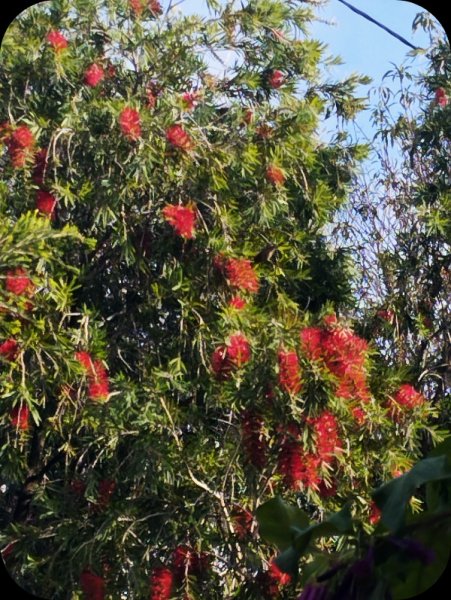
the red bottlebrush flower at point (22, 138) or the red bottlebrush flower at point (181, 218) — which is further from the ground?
the red bottlebrush flower at point (22, 138)

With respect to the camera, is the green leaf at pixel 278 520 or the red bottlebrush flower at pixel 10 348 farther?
the red bottlebrush flower at pixel 10 348

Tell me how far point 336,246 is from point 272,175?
2.83 ft

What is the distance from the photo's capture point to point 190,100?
518 centimetres

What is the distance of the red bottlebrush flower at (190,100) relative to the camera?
5112 millimetres

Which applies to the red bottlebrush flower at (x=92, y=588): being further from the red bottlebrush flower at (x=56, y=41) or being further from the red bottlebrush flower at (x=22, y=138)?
the red bottlebrush flower at (x=56, y=41)

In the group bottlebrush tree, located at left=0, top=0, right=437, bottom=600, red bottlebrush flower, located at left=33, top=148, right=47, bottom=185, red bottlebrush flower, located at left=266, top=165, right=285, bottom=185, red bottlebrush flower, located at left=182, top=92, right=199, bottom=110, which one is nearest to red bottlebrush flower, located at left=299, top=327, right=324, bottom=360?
bottlebrush tree, located at left=0, top=0, right=437, bottom=600

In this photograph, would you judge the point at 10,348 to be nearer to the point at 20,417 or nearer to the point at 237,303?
the point at 20,417

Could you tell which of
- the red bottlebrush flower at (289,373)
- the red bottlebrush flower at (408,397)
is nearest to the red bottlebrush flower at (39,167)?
the red bottlebrush flower at (289,373)

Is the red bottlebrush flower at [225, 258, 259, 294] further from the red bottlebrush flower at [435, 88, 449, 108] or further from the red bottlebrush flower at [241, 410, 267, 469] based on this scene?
the red bottlebrush flower at [435, 88, 449, 108]

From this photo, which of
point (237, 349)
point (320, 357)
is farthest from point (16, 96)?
point (320, 357)

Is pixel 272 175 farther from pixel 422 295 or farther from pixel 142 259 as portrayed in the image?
pixel 422 295

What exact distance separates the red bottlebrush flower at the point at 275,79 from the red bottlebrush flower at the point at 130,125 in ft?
3.80

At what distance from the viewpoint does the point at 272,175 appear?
520 cm

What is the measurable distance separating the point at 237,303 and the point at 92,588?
1.45 metres
